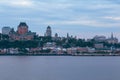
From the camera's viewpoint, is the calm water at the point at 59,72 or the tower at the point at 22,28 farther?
the tower at the point at 22,28

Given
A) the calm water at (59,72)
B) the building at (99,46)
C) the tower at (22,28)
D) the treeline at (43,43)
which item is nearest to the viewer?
the calm water at (59,72)

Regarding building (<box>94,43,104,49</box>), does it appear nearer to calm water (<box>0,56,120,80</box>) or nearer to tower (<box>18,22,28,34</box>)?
tower (<box>18,22,28,34</box>)

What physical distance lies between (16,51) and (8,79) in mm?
112274

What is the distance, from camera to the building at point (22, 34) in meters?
175

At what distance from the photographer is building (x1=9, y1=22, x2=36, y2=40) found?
575 ft

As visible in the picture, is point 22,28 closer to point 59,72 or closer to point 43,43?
point 43,43

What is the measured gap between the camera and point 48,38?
181 metres

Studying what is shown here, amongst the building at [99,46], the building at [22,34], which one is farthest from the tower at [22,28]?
the building at [99,46]

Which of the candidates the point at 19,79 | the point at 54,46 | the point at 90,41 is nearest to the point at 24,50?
the point at 54,46

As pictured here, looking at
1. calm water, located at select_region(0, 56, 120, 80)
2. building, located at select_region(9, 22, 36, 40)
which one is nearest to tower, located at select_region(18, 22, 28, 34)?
building, located at select_region(9, 22, 36, 40)

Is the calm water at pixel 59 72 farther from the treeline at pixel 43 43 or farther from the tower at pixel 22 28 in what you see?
the tower at pixel 22 28

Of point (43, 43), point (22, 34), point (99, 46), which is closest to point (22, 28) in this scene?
point (22, 34)

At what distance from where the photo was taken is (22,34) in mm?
181500

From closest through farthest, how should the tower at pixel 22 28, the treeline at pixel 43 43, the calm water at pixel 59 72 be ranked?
the calm water at pixel 59 72, the treeline at pixel 43 43, the tower at pixel 22 28
